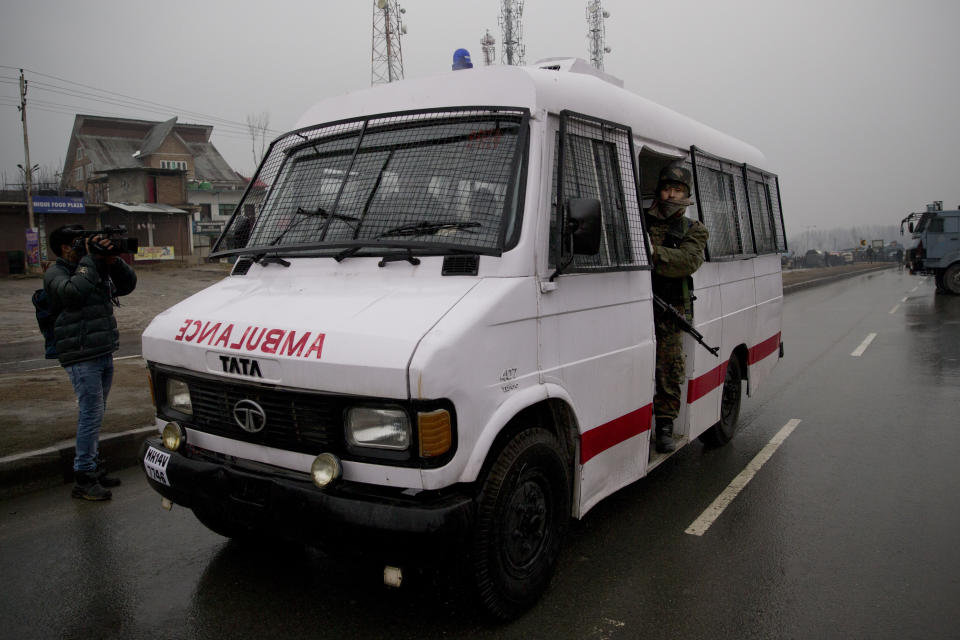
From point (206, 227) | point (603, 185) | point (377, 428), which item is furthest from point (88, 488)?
point (206, 227)

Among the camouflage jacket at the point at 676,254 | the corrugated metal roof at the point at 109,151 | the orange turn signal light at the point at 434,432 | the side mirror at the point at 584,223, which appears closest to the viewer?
the orange turn signal light at the point at 434,432

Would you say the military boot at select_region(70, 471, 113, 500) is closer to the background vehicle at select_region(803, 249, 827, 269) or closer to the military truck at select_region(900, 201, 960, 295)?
the military truck at select_region(900, 201, 960, 295)

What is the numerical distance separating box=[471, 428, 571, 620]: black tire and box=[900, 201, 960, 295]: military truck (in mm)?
26527

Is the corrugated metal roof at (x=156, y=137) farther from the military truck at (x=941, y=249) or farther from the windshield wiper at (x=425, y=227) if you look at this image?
the windshield wiper at (x=425, y=227)

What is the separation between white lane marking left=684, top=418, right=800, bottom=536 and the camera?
444 centimetres

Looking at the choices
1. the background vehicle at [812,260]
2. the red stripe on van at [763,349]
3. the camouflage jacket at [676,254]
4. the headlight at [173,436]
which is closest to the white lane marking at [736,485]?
the red stripe on van at [763,349]

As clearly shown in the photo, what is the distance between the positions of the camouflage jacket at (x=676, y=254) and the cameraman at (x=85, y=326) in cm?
391

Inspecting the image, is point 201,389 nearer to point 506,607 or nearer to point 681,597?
point 506,607

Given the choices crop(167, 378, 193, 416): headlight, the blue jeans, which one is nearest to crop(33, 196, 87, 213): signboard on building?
the blue jeans

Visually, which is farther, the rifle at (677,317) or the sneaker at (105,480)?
the sneaker at (105,480)

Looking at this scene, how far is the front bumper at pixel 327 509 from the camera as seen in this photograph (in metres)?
2.69

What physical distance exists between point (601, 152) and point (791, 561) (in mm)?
2597

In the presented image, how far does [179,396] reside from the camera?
354 centimetres

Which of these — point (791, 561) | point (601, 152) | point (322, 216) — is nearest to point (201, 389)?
point (322, 216)
